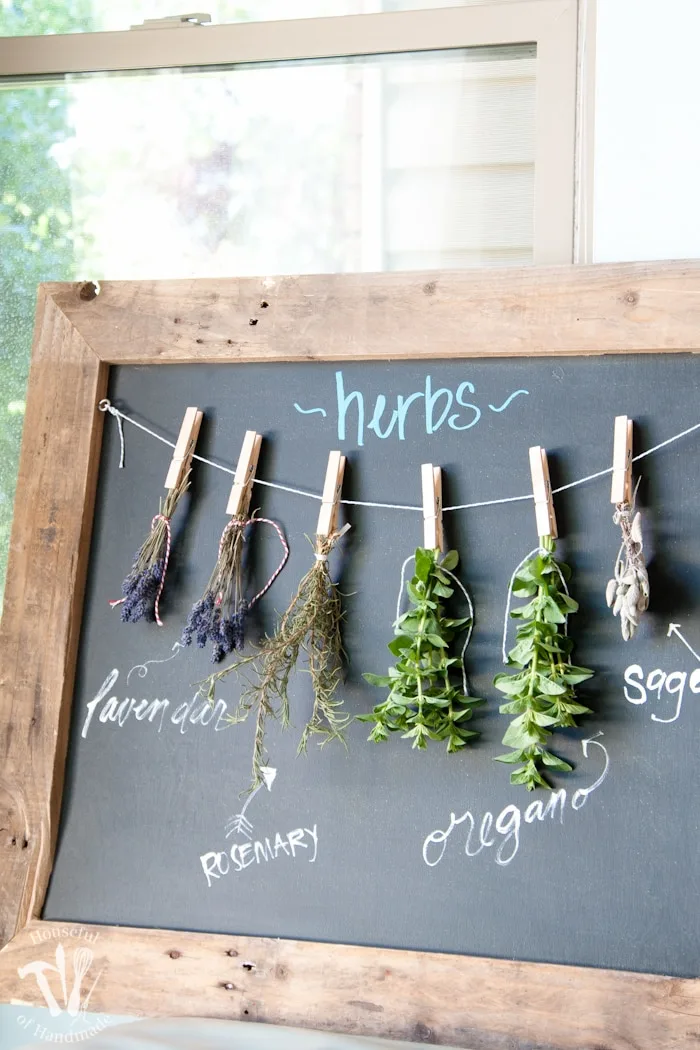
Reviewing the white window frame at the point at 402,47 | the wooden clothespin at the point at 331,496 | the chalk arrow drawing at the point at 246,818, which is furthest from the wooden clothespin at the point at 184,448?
the white window frame at the point at 402,47

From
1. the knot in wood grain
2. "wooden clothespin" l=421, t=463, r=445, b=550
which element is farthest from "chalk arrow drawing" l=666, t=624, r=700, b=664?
the knot in wood grain

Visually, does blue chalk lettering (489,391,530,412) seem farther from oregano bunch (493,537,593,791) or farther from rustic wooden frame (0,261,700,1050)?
oregano bunch (493,537,593,791)

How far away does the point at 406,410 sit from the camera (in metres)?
1.43

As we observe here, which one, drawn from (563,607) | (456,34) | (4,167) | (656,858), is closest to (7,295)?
(4,167)

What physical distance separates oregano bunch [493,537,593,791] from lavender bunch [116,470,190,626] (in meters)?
0.52

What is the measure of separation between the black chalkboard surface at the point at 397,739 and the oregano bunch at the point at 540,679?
0.04m

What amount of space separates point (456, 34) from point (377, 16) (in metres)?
Answer: 0.14

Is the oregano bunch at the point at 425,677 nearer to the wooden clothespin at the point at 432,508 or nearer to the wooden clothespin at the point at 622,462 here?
the wooden clothespin at the point at 432,508

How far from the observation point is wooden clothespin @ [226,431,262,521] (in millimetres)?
1426

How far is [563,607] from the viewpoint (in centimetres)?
128

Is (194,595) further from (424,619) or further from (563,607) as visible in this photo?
(563,607)

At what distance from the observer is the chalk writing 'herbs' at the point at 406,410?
1.40m

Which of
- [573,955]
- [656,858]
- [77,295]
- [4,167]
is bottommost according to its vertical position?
[573,955]

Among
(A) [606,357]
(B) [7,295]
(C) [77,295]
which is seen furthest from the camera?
(B) [7,295]
